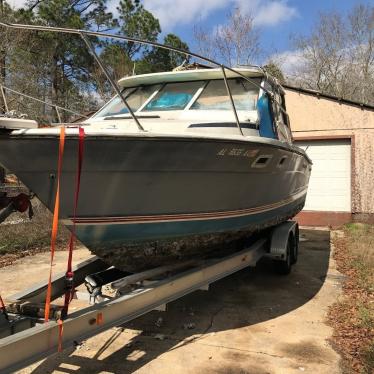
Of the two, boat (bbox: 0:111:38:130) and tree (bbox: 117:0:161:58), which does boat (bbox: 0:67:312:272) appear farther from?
tree (bbox: 117:0:161:58)

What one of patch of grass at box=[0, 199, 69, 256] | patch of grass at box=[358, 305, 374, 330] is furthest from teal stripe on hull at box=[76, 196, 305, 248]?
patch of grass at box=[0, 199, 69, 256]

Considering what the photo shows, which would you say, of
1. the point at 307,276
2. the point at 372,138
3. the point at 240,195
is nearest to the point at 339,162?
the point at 372,138

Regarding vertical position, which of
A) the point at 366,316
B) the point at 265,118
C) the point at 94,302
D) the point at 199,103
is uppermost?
the point at 199,103

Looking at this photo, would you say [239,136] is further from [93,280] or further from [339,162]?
[339,162]

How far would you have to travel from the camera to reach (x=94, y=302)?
3840 millimetres

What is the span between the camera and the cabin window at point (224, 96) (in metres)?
5.19

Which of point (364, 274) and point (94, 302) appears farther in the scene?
point (364, 274)

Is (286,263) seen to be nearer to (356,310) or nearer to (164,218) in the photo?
(356,310)

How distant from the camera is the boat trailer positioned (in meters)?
2.85

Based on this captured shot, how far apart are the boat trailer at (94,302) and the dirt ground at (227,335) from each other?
1.35 feet

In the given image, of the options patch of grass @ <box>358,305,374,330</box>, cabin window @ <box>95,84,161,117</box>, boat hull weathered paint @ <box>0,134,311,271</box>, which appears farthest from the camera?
cabin window @ <box>95,84,161,117</box>

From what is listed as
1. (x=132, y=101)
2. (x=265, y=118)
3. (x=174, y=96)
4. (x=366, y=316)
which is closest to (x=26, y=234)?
(x=132, y=101)

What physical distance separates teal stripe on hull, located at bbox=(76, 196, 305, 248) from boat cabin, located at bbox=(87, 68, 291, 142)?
95 cm

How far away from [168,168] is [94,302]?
4.22 ft
